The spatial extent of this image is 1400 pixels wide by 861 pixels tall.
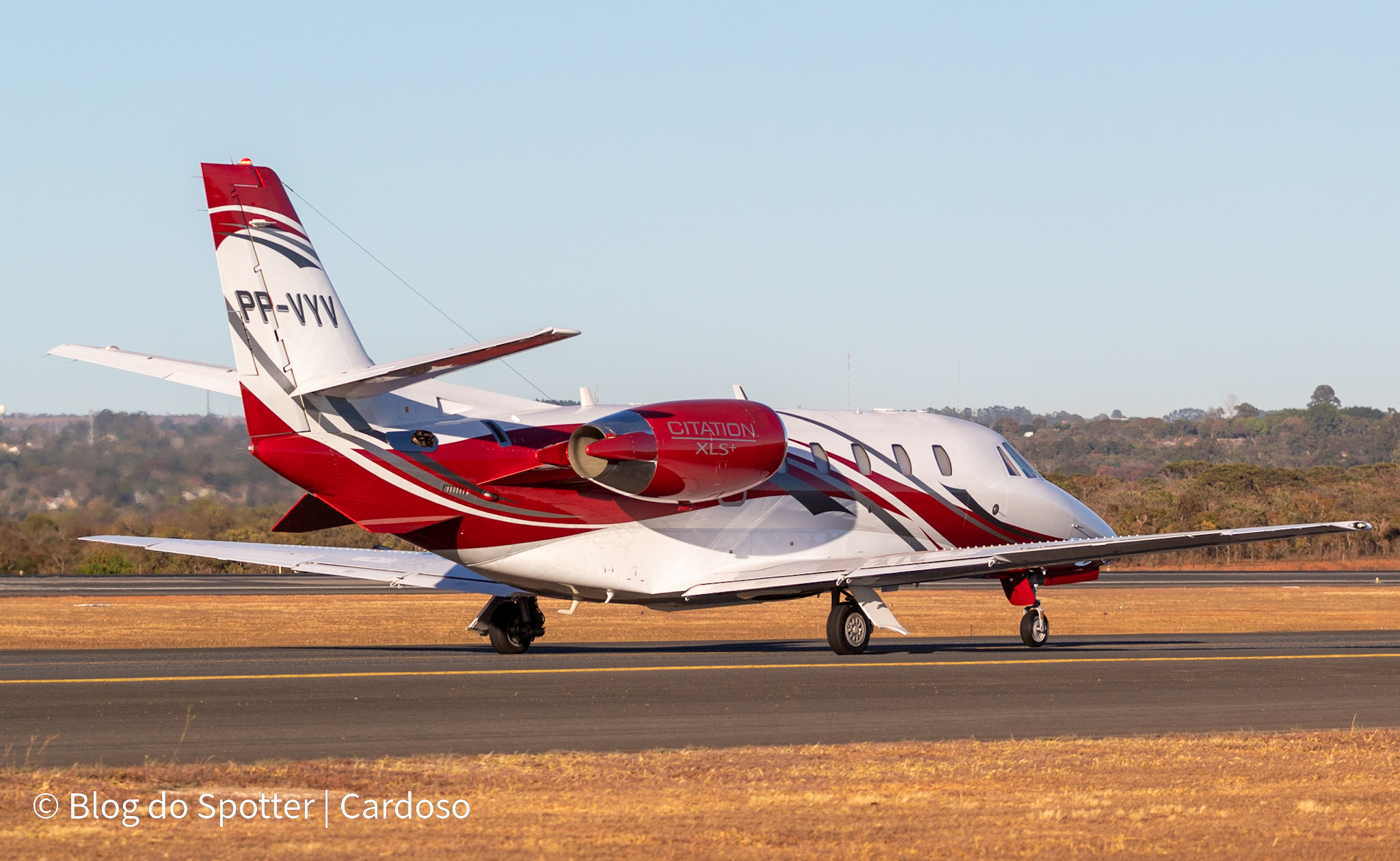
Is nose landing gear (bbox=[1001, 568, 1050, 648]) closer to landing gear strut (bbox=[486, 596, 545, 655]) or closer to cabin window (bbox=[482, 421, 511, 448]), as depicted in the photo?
landing gear strut (bbox=[486, 596, 545, 655])

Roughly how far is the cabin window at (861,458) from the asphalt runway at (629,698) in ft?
10.5

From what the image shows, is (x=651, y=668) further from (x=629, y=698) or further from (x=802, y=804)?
(x=802, y=804)

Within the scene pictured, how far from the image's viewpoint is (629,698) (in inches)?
707

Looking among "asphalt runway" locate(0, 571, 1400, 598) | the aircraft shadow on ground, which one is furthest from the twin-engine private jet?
"asphalt runway" locate(0, 571, 1400, 598)

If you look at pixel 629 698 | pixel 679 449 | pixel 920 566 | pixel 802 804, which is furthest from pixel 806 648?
pixel 802 804

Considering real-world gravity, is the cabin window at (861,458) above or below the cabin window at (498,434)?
below

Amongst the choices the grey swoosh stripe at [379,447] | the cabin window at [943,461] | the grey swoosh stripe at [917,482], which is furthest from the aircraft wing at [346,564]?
the cabin window at [943,461]

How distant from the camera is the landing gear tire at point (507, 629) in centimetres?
2564

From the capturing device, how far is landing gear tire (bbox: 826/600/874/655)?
25.2 m

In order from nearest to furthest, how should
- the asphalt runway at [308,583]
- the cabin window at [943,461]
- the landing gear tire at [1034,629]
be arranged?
1. the landing gear tire at [1034,629]
2. the cabin window at [943,461]
3. the asphalt runway at [308,583]

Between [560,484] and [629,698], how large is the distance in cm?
579

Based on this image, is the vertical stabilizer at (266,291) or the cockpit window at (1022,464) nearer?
the vertical stabilizer at (266,291)

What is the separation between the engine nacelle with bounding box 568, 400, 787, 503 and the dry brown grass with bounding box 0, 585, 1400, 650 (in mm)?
9062

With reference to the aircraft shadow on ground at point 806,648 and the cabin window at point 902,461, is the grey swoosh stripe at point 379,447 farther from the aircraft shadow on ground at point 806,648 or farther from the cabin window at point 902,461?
the cabin window at point 902,461
